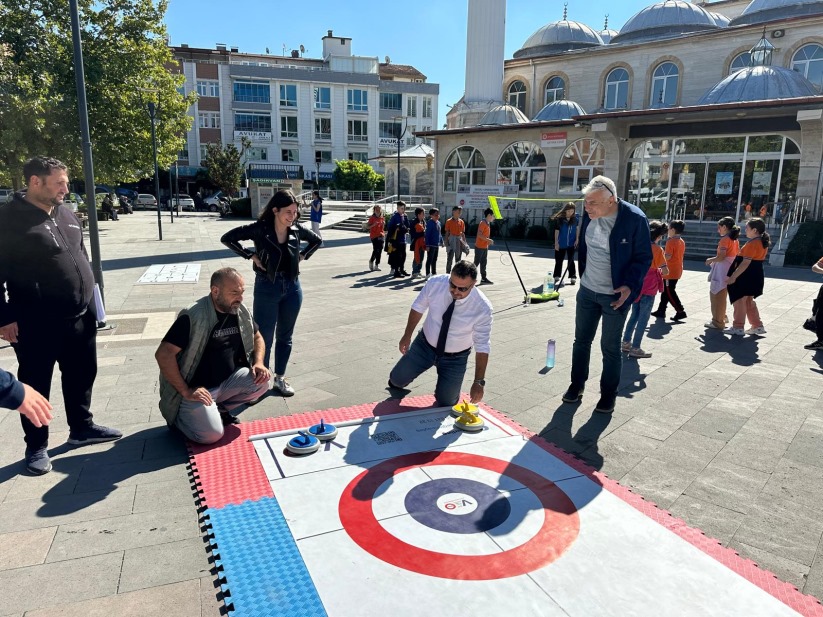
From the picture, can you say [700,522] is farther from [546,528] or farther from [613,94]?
[613,94]

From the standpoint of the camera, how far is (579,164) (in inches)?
1077

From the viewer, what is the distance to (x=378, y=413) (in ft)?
16.6

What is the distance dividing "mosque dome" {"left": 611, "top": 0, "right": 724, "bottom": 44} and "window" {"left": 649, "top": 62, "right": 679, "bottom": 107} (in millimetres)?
3081

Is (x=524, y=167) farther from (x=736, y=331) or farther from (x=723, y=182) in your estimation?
(x=736, y=331)

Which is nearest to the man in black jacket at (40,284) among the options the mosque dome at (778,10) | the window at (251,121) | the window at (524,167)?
the window at (524,167)

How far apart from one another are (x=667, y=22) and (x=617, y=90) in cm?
575

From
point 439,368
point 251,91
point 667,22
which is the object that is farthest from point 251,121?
point 439,368

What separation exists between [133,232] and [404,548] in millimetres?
26845

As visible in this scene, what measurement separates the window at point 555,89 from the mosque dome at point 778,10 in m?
11.1

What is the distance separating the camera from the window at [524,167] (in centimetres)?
2878

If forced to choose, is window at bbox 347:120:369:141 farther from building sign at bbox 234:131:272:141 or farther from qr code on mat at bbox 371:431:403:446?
qr code on mat at bbox 371:431:403:446

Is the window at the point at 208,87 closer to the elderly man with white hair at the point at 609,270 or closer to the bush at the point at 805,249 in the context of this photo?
the bush at the point at 805,249

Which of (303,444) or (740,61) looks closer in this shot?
(303,444)

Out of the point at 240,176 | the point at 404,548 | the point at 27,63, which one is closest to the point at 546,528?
the point at 404,548
